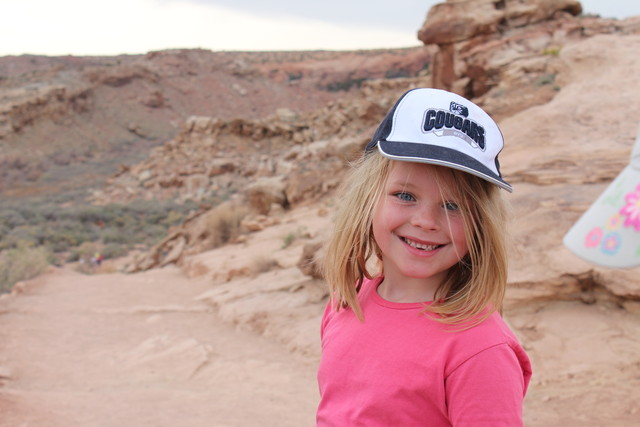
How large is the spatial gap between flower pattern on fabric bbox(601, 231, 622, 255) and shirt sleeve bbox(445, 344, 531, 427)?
99 centimetres

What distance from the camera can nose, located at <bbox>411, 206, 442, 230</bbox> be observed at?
47.9 inches

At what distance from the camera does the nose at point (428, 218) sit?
1.22 meters

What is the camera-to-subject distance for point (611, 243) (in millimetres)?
1843

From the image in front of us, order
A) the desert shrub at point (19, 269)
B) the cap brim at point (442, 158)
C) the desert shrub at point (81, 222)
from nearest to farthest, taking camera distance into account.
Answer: the cap brim at point (442, 158)
the desert shrub at point (19, 269)
the desert shrub at point (81, 222)

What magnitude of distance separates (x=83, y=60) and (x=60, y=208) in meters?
37.1

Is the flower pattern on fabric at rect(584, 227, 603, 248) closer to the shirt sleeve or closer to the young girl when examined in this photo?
the young girl

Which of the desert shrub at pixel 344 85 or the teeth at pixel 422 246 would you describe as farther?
the desert shrub at pixel 344 85

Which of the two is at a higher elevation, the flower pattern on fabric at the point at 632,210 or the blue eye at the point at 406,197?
the blue eye at the point at 406,197

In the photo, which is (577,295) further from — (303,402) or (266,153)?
(266,153)

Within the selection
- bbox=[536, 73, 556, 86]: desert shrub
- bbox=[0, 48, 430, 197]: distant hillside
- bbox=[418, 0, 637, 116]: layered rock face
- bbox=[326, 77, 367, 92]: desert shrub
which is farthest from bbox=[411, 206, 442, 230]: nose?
bbox=[326, 77, 367, 92]: desert shrub

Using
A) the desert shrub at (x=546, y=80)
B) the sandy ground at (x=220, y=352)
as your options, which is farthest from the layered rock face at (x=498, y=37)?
the sandy ground at (x=220, y=352)

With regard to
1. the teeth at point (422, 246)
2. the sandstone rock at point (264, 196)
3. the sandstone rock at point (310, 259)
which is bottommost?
the sandstone rock at point (264, 196)

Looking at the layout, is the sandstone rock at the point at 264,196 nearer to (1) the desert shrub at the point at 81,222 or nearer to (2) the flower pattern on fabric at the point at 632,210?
(1) the desert shrub at the point at 81,222

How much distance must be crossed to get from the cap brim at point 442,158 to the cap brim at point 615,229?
33.6 inches
